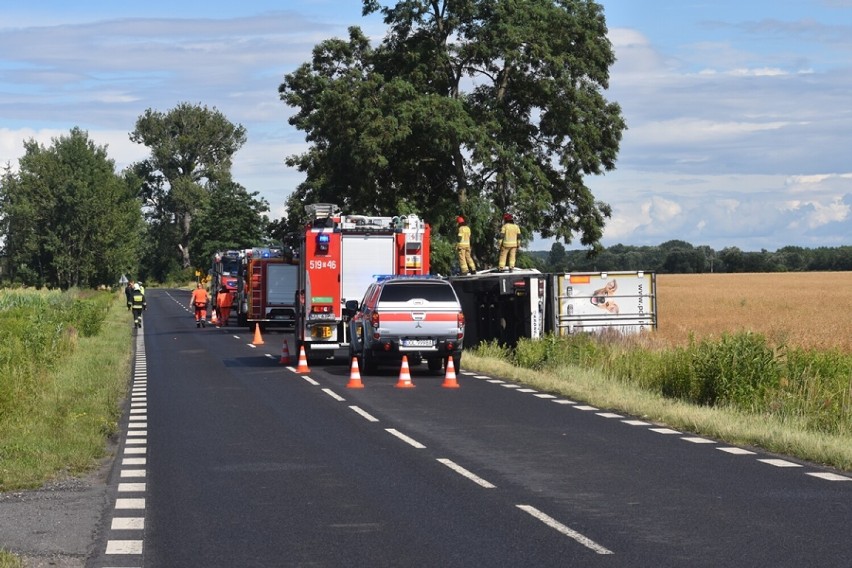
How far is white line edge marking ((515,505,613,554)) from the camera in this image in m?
9.53

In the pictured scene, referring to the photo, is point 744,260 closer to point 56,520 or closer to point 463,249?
point 463,249

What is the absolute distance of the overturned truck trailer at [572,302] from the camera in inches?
1273

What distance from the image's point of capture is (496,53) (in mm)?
56188

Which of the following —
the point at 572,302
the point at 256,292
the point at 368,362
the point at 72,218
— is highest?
the point at 72,218

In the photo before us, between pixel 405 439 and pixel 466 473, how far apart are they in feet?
10.0

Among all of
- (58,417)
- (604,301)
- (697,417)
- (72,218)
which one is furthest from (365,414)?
(72,218)

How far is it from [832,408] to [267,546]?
993cm

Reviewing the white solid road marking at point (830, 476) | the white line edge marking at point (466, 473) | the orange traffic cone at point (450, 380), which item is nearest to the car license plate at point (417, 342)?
the orange traffic cone at point (450, 380)

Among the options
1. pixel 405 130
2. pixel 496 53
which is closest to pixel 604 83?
pixel 496 53

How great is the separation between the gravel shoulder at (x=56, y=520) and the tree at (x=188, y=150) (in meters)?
134

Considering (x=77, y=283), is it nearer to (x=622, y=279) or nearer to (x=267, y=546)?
(x=622, y=279)

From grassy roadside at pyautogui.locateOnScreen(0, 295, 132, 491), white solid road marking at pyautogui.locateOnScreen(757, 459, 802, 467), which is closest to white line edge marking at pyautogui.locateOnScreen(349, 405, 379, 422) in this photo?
grassy roadside at pyautogui.locateOnScreen(0, 295, 132, 491)

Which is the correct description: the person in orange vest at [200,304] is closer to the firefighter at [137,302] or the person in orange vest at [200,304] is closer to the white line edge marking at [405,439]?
the firefighter at [137,302]

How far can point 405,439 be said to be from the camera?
1636 cm
